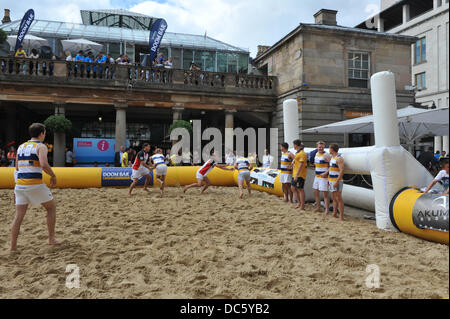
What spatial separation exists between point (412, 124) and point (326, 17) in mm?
9527

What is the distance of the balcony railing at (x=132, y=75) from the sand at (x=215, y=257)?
37.7 feet

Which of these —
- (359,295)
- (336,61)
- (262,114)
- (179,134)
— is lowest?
(359,295)

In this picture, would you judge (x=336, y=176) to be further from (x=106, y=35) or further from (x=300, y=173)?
(x=106, y=35)

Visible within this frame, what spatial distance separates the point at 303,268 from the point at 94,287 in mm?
2285

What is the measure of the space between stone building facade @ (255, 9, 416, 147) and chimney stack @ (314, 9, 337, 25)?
170cm

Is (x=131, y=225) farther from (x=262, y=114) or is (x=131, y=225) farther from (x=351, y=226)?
(x=262, y=114)

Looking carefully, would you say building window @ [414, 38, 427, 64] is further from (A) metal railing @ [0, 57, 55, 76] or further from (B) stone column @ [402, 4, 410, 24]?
(A) metal railing @ [0, 57, 55, 76]

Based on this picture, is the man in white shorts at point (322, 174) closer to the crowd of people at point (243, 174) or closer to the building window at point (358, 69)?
the crowd of people at point (243, 174)

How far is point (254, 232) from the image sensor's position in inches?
216

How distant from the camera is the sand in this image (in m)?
3.18

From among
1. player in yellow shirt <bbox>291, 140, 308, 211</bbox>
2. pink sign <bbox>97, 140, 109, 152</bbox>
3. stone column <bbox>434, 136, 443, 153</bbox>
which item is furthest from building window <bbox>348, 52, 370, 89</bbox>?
stone column <bbox>434, 136, 443, 153</bbox>

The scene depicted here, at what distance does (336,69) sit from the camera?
1647 centimetres

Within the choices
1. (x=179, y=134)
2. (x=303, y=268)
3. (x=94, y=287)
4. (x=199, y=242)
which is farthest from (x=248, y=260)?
(x=179, y=134)

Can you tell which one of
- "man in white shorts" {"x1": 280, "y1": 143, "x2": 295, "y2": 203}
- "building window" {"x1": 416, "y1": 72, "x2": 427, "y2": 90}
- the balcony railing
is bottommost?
"man in white shorts" {"x1": 280, "y1": 143, "x2": 295, "y2": 203}
